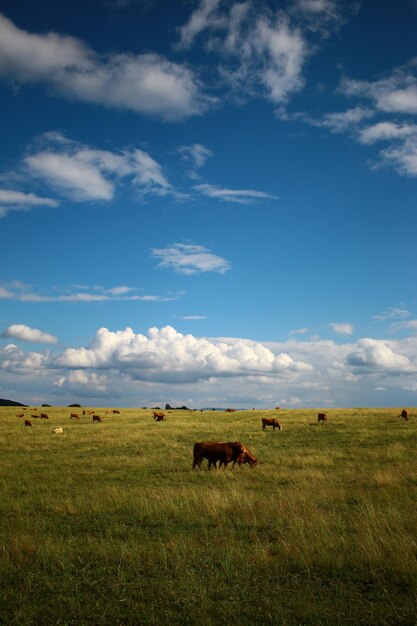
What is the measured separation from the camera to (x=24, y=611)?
612cm

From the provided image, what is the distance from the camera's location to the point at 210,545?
8.86 m

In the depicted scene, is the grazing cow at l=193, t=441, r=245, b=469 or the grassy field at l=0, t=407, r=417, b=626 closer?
the grassy field at l=0, t=407, r=417, b=626

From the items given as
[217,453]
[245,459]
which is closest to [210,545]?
[217,453]

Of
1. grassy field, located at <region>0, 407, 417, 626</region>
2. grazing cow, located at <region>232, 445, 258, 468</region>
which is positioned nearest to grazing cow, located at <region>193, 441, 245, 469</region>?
grazing cow, located at <region>232, 445, 258, 468</region>

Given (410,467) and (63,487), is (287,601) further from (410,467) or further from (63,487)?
(410,467)

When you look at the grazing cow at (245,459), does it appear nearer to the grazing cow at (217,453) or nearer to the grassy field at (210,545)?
the grazing cow at (217,453)

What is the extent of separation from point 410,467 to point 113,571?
47.0ft

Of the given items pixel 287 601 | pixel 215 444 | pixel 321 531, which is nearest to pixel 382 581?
pixel 287 601

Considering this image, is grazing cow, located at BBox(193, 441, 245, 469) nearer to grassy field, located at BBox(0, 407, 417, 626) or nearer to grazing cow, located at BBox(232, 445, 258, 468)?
grazing cow, located at BBox(232, 445, 258, 468)

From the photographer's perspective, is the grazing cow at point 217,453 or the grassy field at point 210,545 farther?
the grazing cow at point 217,453

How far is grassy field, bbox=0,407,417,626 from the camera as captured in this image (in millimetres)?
6215

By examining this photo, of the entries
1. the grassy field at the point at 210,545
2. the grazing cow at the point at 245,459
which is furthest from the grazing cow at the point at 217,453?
the grassy field at the point at 210,545

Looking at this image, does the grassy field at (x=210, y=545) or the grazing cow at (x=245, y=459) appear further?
the grazing cow at (x=245, y=459)

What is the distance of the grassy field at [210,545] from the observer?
6215 millimetres
